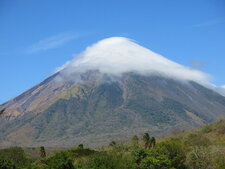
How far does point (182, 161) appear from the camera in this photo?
104m

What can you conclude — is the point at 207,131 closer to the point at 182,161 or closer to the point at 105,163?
the point at 182,161

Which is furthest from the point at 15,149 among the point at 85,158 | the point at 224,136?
the point at 224,136

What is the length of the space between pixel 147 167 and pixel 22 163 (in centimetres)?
3345

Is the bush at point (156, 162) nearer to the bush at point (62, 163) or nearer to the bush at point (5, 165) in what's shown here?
the bush at point (62, 163)

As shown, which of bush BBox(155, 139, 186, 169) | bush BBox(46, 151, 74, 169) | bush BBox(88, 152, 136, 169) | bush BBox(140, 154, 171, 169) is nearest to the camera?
bush BBox(46, 151, 74, 169)

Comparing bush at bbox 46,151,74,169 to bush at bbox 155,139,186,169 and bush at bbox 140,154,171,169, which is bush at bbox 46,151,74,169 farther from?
bush at bbox 155,139,186,169

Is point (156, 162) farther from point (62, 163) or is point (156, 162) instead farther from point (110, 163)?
point (62, 163)

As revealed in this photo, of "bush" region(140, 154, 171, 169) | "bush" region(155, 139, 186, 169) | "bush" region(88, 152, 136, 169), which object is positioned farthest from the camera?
"bush" region(155, 139, 186, 169)

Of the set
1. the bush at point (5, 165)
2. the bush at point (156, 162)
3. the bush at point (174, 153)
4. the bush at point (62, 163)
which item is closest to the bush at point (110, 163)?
the bush at point (156, 162)

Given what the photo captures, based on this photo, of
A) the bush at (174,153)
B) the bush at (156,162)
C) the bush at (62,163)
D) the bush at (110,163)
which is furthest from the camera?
the bush at (174,153)

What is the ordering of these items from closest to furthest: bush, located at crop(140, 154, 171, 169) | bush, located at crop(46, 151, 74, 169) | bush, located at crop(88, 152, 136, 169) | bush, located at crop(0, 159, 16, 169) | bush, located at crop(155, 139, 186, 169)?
bush, located at crop(46, 151, 74, 169)
bush, located at crop(0, 159, 16, 169)
bush, located at crop(88, 152, 136, 169)
bush, located at crop(140, 154, 171, 169)
bush, located at crop(155, 139, 186, 169)

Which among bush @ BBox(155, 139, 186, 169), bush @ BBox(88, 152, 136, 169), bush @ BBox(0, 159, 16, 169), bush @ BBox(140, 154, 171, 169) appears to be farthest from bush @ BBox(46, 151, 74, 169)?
bush @ BBox(155, 139, 186, 169)

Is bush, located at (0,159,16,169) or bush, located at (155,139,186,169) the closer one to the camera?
bush, located at (0,159,16,169)

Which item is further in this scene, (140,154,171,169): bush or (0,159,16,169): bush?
(140,154,171,169): bush
